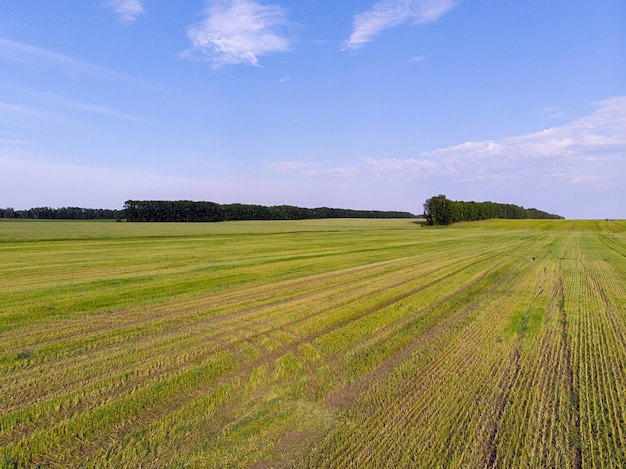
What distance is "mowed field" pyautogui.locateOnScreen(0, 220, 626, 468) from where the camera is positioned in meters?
3.40

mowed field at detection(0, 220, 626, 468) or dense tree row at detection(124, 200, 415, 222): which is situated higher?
A: dense tree row at detection(124, 200, 415, 222)

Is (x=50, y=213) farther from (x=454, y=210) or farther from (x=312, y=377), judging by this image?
(x=312, y=377)

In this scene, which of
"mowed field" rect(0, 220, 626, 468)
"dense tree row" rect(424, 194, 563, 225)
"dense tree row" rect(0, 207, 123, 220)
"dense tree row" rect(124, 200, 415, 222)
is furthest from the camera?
"dense tree row" rect(0, 207, 123, 220)

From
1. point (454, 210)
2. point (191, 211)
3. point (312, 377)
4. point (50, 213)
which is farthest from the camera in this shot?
point (50, 213)

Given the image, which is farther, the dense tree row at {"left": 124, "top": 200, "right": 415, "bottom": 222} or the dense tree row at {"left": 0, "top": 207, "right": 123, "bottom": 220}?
the dense tree row at {"left": 0, "top": 207, "right": 123, "bottom": 220}

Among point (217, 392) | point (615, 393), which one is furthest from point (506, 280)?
point (217, 392)

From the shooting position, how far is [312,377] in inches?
192

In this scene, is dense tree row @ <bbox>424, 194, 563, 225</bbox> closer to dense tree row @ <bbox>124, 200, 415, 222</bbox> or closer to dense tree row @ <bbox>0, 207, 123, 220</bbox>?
dense tree row @ <bbox>124, 200, 415, 222</bbox>

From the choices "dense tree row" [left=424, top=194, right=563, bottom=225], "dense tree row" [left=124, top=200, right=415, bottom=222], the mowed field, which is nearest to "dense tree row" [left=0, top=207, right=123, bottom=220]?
"dense tree row" [left=124, top=200, right=415, bottom=222]

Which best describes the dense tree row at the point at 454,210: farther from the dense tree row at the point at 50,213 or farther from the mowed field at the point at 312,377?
the dense tree row at the point at 50,213

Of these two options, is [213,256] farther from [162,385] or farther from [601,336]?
[601,336]

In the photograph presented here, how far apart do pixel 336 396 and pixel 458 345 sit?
2.70m

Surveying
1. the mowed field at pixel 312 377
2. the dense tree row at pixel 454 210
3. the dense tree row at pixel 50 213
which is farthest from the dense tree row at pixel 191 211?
the mowed field at pixel 312 377

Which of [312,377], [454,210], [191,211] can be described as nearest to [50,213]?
[191,211]
